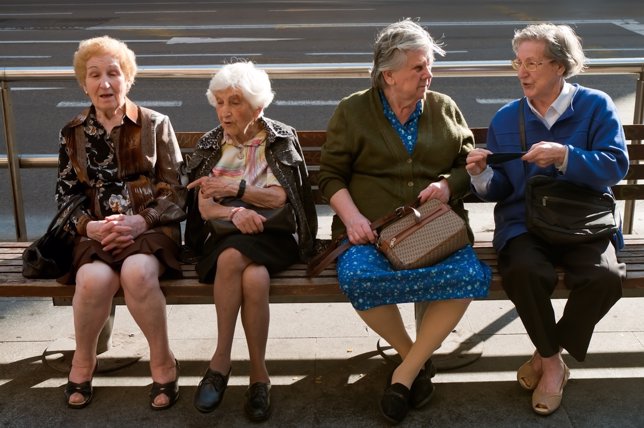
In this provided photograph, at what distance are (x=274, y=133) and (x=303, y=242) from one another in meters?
0.48

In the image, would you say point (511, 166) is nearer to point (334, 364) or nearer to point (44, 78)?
point (334, 364)

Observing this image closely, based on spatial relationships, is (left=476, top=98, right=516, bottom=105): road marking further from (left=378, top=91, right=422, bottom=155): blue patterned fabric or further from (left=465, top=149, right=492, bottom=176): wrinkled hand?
(left=465, top=149, right=492, bottom=176): wrinkled hand

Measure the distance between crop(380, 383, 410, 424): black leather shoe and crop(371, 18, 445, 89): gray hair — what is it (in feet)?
4.29

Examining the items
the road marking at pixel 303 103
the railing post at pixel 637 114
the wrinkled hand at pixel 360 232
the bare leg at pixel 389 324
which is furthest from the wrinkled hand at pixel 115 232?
the road marking at pixel 303 103

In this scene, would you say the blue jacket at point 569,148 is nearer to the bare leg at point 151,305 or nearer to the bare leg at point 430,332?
the bare leg at point 430,332

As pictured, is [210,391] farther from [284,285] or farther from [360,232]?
[360,232]

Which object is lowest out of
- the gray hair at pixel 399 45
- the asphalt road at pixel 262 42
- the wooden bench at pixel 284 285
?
the asphalt road at pixel 262 42

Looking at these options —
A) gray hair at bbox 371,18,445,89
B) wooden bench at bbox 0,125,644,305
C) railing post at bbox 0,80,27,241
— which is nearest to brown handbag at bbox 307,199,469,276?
wooden bench at bbox 0,125,644,305

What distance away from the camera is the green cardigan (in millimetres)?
3873

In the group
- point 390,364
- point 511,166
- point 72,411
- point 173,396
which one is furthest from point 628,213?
point 72,411

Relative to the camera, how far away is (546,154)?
3.58m

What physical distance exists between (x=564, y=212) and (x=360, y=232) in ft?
2.67

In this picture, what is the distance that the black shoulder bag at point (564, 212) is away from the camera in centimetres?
361

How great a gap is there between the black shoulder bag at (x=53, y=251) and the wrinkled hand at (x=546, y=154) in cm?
188
